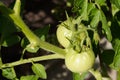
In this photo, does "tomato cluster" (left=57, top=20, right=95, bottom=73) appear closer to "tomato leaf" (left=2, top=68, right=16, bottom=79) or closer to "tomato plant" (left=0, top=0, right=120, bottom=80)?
"tomato plant" (left=0, top=0, right=120, bottom=80)

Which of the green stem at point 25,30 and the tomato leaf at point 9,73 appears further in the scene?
the tomato leaf at point 9,73

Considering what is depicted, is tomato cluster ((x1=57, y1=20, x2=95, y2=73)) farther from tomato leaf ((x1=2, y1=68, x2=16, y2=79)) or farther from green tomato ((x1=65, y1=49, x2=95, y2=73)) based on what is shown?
tomato leaf ((x1=2, y1=68, x2=16, y2=79))

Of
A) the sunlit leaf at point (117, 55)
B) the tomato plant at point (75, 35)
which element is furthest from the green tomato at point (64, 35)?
the sunlit leaf at point (117, 55)

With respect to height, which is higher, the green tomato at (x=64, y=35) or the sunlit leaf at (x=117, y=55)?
the green tomato at (x=64, y=35)

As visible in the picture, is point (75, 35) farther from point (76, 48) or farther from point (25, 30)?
point (25, 30)

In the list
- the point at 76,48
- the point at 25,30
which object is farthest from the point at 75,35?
the point at 25,30

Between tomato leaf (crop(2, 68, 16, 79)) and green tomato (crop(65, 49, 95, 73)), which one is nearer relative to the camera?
green tomato (crop(65, 49, 95, 73))

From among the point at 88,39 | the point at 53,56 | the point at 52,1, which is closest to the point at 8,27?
the point at 53,56

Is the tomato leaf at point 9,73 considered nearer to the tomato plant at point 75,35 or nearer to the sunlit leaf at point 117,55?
the tomato plant at point 75,35

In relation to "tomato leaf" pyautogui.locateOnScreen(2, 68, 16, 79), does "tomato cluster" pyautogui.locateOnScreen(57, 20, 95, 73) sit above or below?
above

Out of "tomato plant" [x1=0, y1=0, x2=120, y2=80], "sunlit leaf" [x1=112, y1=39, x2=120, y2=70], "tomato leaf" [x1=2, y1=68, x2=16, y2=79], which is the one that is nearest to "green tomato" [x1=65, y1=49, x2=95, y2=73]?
"tomato plant" [x1=0, y1=0, x2=120, y2=80]

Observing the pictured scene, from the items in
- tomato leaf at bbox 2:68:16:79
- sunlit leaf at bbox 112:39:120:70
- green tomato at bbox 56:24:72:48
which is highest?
green tomato at bbox 56:24:72:48
